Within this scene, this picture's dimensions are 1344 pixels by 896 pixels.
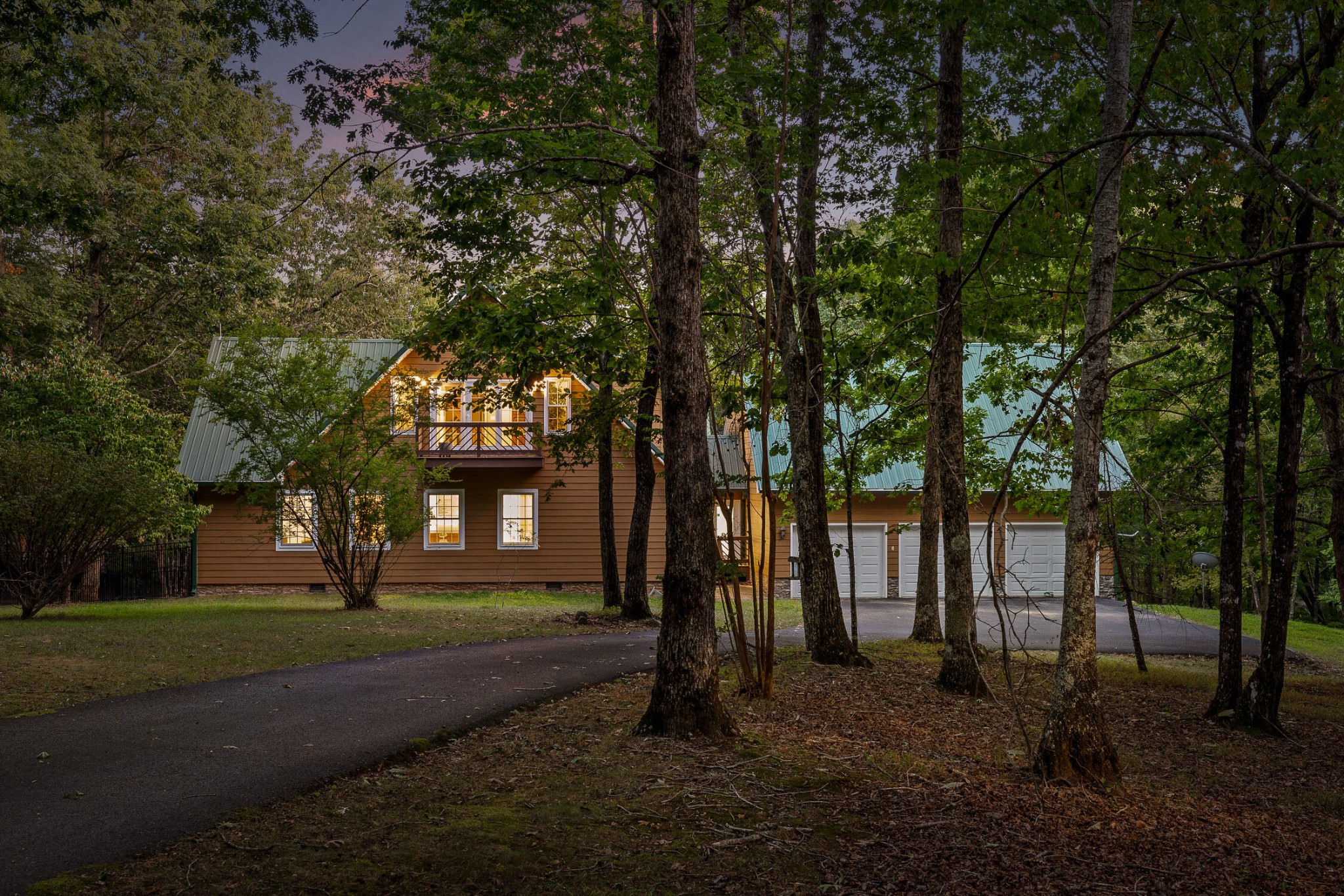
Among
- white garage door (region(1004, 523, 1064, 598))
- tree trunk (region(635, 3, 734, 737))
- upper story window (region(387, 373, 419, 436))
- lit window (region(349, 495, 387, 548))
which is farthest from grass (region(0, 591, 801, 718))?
white garage door (region(1004, 523, 1064, 598))

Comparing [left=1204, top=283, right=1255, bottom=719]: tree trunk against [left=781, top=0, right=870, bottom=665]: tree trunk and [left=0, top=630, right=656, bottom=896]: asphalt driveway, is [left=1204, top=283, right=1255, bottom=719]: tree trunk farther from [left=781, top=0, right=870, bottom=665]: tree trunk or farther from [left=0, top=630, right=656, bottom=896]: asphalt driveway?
[left=0, top=630, right=656, bottom=896]: asphalt driveway

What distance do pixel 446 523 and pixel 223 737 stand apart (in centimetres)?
1888

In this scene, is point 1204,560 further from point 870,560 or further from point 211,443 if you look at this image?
point 211,443

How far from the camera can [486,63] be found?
11305 mm

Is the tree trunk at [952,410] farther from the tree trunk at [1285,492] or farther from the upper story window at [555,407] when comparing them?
the upper story window at [555,407]

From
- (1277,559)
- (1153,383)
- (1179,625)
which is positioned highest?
(1153,383)

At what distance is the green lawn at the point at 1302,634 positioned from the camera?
1867 centimetres

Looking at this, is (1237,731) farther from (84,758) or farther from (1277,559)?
(84,758)

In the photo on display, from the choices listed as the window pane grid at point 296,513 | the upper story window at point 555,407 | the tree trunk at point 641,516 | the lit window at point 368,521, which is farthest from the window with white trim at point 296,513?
the tree trunk at point 641,516

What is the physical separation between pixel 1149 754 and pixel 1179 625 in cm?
1565

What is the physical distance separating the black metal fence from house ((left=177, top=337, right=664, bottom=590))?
47 centimetres

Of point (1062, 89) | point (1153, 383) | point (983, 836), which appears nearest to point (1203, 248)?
point (1062, 89)

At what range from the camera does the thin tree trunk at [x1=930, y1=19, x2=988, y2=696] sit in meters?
10.1

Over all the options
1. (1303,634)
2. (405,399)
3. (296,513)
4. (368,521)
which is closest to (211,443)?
(296,513)
